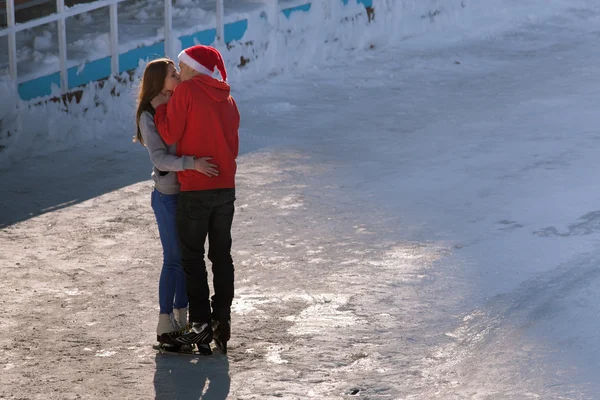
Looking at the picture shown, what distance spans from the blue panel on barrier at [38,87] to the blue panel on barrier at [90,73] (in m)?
0.16

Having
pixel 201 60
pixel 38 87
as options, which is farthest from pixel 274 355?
pixel 38 87

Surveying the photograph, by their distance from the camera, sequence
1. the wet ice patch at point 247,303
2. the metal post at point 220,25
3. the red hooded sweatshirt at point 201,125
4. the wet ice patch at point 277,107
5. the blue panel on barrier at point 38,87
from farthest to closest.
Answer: the metal post at point 220,25 → the wet ice patch at point 277,107 → the blue panel on barrier at point 38,87 → the wet ice patch at point 247,303 → the red hooded sweatshirt at point 201,125

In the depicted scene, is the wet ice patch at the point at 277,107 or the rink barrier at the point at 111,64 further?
the wet ice patch at the point at 277,107

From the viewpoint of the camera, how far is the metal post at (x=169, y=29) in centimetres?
1014

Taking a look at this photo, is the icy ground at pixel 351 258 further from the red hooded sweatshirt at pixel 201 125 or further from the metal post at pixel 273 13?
the metal post at pixel 273 13

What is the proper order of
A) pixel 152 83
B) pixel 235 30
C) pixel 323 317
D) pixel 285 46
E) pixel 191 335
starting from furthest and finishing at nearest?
1. pixel 285 46
2. pixel 235 30
3. pixel 323 317
4. pixel 191 335
5. pixel 152 83

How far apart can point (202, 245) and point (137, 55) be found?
533 centimetres

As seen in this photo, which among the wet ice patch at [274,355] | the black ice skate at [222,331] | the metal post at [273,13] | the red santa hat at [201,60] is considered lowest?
the wet ice patch at [274,355]

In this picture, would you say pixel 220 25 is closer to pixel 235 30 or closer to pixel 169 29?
pixel 235 30

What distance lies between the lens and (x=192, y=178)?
15.6 ft

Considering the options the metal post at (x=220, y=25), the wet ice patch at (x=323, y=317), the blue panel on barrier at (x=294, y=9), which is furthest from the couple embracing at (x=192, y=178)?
the blue panel on barrier at (x=294, y=9)

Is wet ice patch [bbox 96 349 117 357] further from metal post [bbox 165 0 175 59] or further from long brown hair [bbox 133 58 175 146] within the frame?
metal post [bbox 165 0 175 59]

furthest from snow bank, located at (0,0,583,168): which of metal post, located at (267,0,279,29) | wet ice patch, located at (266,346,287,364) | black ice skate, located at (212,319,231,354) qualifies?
wet ice patch, located at (266,346,287,364)

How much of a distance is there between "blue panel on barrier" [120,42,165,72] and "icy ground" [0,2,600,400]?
A: 3.20ft
